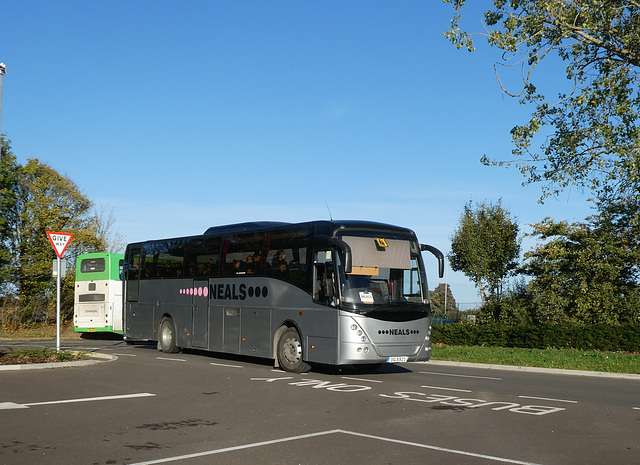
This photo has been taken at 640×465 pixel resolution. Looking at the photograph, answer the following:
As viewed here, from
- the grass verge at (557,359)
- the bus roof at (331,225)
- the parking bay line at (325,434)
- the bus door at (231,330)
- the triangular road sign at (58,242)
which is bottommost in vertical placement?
the grass verge at (557,359)

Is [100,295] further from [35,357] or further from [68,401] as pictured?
[68,401]

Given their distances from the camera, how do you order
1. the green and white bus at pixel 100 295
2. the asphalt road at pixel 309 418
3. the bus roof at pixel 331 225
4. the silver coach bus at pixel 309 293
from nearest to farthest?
the asphalt road at pixel 309 418
the silver coach bus at pixel 309 293
the bus roof at pixel 331 225
the green and white bus at pixel 100 295

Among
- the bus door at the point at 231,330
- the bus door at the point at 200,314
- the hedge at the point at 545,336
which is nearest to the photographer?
the bus door at the point at 231,330

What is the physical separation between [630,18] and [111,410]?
18021mm

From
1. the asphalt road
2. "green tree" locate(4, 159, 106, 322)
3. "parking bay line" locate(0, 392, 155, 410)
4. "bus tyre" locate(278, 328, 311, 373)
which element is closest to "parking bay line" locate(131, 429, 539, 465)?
the asphalt road

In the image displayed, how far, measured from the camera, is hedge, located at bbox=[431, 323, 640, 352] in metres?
25.0

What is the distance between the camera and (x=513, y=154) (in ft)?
69.2

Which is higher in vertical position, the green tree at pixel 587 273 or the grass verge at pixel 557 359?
the green tree at pixel 587 273

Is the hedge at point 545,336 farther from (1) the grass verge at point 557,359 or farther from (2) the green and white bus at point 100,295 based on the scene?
(2) the green and white bus at point 100,295

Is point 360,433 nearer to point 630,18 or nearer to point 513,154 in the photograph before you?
point 513,154

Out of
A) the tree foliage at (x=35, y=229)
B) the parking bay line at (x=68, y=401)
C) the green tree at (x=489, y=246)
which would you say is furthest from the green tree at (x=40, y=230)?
the parking bay line at (x=68, y=401)

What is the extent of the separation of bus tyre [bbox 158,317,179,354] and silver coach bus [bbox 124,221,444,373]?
843 mm

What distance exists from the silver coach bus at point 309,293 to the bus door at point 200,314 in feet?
0.09

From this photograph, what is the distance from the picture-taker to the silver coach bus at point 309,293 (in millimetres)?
14820
